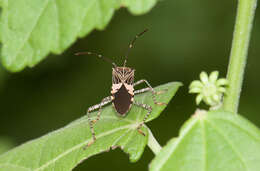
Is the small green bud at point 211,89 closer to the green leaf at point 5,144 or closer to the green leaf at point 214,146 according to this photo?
the green leaf at point 214,146

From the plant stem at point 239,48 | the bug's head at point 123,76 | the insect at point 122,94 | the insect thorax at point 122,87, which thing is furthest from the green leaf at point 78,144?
the bug's head at point 123,76

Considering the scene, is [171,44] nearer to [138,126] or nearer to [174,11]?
[174,11]

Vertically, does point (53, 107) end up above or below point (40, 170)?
below

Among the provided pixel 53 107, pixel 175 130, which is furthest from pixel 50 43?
pixel 53 107

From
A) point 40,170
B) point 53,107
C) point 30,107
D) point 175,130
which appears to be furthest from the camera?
point 30,107

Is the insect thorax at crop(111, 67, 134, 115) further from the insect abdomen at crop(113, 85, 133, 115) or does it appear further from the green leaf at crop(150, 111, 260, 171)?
the green leaf at crop(150, 111, 260, 171)

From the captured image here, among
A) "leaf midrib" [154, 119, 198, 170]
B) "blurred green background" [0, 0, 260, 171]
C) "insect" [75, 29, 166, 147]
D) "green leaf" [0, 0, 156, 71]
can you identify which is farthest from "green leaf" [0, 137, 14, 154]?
"leaf midrib" [154, 119, 198, 170]

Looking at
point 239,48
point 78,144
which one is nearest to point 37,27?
point 78,144
